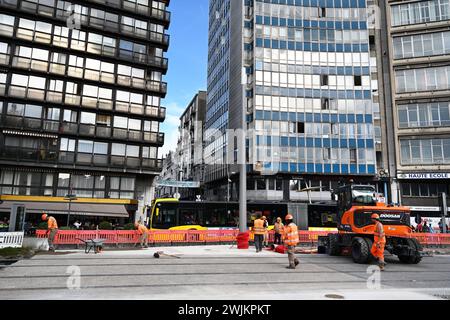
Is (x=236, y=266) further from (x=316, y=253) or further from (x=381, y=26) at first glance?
(x=381, y=26)

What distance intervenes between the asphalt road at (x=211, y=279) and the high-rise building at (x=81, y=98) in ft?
62.0

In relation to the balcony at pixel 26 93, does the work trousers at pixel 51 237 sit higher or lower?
lower

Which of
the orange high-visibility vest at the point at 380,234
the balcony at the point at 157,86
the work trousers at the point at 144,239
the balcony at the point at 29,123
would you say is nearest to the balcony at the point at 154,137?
the balcony at the point at 157,86

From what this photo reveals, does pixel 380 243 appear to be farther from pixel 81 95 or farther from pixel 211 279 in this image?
pixel 81 95

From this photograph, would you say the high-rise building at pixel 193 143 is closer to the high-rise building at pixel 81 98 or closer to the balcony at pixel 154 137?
the balcony at pixel 154 137

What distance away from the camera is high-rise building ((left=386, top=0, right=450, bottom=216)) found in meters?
40.6

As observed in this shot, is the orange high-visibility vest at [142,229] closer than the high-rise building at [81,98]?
Yes

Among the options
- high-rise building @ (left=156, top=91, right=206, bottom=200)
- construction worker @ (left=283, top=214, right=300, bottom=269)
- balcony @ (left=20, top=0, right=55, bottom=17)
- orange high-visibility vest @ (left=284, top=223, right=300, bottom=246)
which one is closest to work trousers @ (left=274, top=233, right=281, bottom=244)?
construction worker @ (left=283, top=214, right=300, bottom=269)

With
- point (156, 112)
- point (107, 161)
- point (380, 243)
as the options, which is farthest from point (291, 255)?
point (156, 112)

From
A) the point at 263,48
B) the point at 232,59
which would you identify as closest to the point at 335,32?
the point at 263,48

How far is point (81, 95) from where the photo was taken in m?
33.5

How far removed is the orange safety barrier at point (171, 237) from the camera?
1858 cm

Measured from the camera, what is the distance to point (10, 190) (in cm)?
3028

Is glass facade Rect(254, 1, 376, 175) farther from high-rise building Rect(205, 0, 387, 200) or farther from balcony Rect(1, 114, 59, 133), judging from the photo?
balcony Rect(1, 114, 59, 133)
